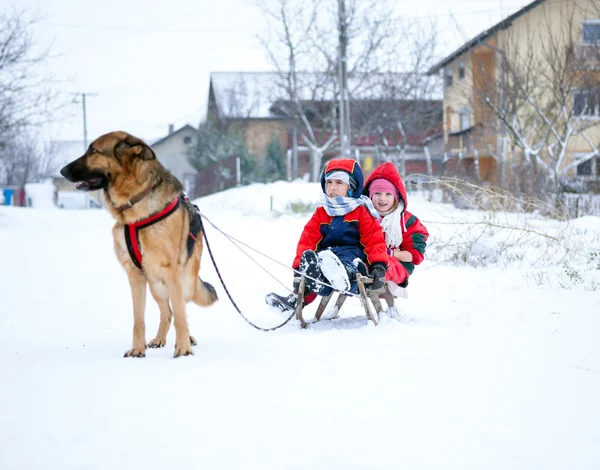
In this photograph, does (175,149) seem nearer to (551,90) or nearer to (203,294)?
(551,90)

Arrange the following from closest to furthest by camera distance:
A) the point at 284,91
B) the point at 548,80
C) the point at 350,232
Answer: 1. the point at 350,232
2. the point at 548,80
3. the point at 284,91

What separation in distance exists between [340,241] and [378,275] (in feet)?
1.76

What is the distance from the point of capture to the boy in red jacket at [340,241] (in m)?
4.93

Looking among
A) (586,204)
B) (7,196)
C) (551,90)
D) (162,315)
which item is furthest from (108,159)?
(7,196)

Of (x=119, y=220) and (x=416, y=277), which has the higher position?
(x=119, y=220)

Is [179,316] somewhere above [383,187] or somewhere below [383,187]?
below

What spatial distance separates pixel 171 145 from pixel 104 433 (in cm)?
5337

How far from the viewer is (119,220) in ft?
13.6

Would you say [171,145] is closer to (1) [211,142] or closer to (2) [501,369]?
(1) [211,142]

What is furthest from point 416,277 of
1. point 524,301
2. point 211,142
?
point 211,142

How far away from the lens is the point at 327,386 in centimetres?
338

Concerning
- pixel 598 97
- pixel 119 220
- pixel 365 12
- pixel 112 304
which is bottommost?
pixel 112 304

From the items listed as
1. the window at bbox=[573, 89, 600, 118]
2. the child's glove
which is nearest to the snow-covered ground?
the child's glove

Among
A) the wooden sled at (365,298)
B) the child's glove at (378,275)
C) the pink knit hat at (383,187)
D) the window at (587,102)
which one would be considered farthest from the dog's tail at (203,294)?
the window at (587,102)
